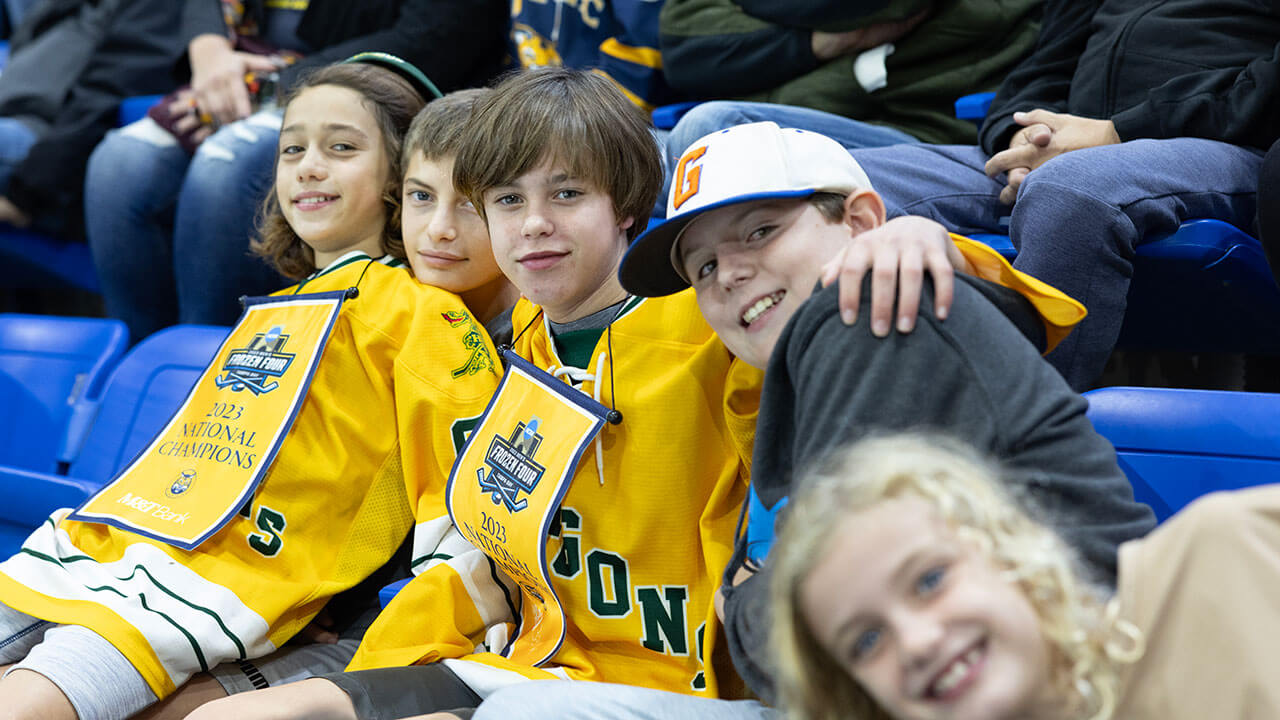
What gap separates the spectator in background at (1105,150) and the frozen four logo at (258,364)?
91 cm

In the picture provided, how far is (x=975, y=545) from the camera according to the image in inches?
27.1

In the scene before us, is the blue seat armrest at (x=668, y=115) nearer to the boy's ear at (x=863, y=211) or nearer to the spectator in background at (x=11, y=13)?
the boy's ear at (x=863, y=211)

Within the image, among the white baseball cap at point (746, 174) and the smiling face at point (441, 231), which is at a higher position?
the white baseball cap at point (746, 174)

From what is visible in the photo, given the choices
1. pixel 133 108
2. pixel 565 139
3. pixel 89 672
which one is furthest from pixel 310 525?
pixel 133 108

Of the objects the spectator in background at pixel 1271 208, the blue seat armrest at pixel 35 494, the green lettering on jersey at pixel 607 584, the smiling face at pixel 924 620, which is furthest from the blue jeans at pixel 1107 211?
the blue seat armrest at pixel 35 494

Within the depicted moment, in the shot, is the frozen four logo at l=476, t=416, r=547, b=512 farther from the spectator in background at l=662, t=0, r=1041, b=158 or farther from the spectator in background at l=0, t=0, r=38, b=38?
the spectator in background at l=0, t=0, r=38, b=38

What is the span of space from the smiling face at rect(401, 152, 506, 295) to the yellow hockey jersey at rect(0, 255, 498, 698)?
38 mm

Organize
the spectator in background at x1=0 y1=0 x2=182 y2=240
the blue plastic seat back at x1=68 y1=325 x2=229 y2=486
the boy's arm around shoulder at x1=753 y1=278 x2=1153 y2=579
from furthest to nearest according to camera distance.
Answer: the spectator in background at x1=0 y1=0 x2=182 y2=240 < the blue plastic seat back at x1=68 y1=325 x2=229 y2=486 < the boy's arm around shoulder at x1=753 y1=278 x2=1153 y2=579

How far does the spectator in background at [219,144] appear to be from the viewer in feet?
7.42

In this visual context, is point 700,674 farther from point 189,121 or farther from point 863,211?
point 189,121

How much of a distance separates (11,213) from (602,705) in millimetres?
2450

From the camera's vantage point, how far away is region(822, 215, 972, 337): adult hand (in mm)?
807

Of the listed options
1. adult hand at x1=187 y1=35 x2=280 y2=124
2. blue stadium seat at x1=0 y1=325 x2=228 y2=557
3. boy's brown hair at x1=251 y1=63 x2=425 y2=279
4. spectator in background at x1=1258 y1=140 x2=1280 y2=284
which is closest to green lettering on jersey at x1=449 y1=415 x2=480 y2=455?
boy's brown hair at x1=251 y1=63 x2=425 y2=279

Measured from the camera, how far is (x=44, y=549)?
146cm
